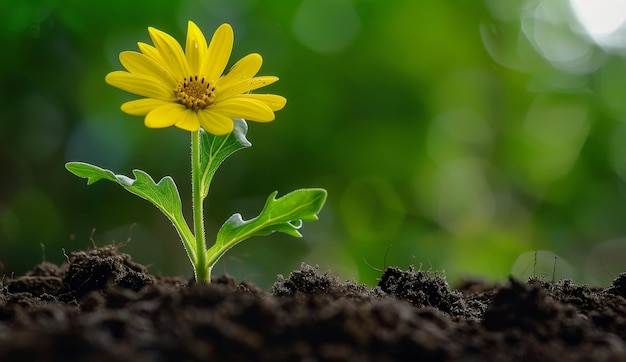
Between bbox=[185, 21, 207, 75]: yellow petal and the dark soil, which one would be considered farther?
bbox=[185, 21, 207, 75]: yellow petal

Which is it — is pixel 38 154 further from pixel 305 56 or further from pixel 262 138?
pixel 305 56

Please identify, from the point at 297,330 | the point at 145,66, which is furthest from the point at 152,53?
the point at 297,330

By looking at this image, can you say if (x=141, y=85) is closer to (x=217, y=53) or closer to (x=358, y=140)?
(x=217, y=53)

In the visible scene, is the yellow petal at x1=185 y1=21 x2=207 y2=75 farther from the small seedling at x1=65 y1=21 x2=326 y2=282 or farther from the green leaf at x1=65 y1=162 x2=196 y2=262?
the green leaf at x1=65 y1=162 x2=196 y2=262

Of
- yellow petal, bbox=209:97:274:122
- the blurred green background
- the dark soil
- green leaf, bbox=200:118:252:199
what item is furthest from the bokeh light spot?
the dark soil

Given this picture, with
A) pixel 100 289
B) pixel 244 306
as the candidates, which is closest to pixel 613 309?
pixel 244 306

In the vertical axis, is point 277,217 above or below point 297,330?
above
